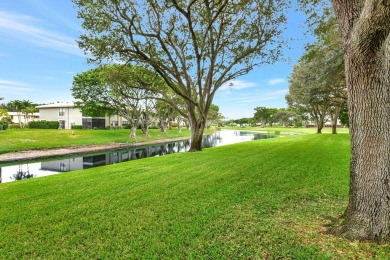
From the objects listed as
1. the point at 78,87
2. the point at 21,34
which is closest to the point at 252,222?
the point at 21,34

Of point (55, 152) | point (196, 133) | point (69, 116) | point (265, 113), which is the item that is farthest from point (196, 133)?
point (265, 113)

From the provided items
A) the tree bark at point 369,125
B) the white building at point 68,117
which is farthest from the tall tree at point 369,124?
the white building at point 68,117

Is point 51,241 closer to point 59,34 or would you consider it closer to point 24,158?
point 24,158

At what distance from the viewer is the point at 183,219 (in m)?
4.16

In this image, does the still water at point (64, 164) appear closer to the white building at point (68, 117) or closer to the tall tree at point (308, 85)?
the tall tree at point (308, 85)

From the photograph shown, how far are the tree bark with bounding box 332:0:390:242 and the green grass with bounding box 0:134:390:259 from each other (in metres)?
0.38

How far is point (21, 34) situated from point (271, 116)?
90.5 meters

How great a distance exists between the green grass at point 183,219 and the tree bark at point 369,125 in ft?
1.23

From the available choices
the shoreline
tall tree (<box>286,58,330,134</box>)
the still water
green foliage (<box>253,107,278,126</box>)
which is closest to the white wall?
the shoreline

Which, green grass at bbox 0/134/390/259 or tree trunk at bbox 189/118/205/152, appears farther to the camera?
tree trunk at bbox 189/118/205/152

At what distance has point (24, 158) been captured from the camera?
1953cm

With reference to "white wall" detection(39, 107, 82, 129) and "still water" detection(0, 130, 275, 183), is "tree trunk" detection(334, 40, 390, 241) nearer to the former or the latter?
"still water" detection(0, 130, 275, 183)

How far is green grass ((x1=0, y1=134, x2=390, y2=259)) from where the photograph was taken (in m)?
3.12

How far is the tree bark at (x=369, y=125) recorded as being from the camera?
3113 mm
